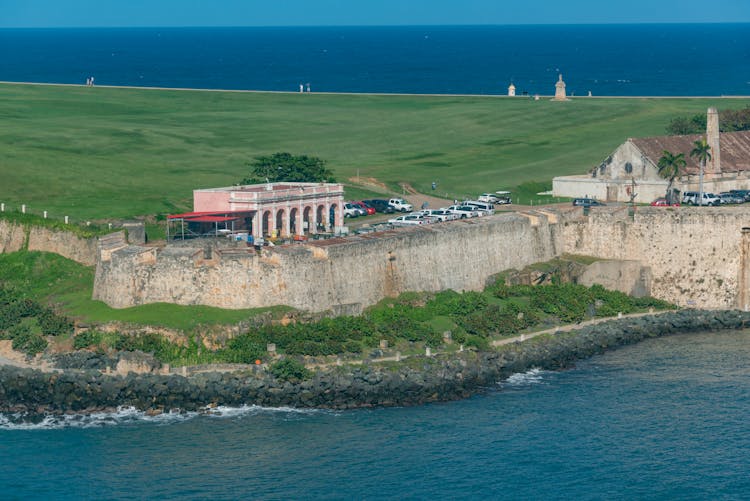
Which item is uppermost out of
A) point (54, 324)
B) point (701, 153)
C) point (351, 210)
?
point (701, 153)

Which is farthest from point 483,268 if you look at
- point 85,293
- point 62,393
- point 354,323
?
point 62,393

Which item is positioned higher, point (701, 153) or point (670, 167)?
point (701, 153)

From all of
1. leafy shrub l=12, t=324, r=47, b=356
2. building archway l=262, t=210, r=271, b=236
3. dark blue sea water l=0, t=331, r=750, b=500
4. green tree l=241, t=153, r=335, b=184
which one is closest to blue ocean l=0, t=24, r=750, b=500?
dark blue sea water l=0, t=331, r=750, b=500

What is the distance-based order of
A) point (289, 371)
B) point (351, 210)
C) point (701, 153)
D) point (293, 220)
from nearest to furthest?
point (289, 371) < point (293, 220) < point (351, 210) < point (701, 153)

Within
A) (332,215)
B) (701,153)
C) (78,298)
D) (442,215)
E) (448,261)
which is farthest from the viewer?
(701,153)

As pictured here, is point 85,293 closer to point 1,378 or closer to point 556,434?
point 1,378

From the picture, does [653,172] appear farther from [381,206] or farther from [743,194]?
[381,206]

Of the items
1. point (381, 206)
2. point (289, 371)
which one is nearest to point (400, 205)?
point (381, 206)
